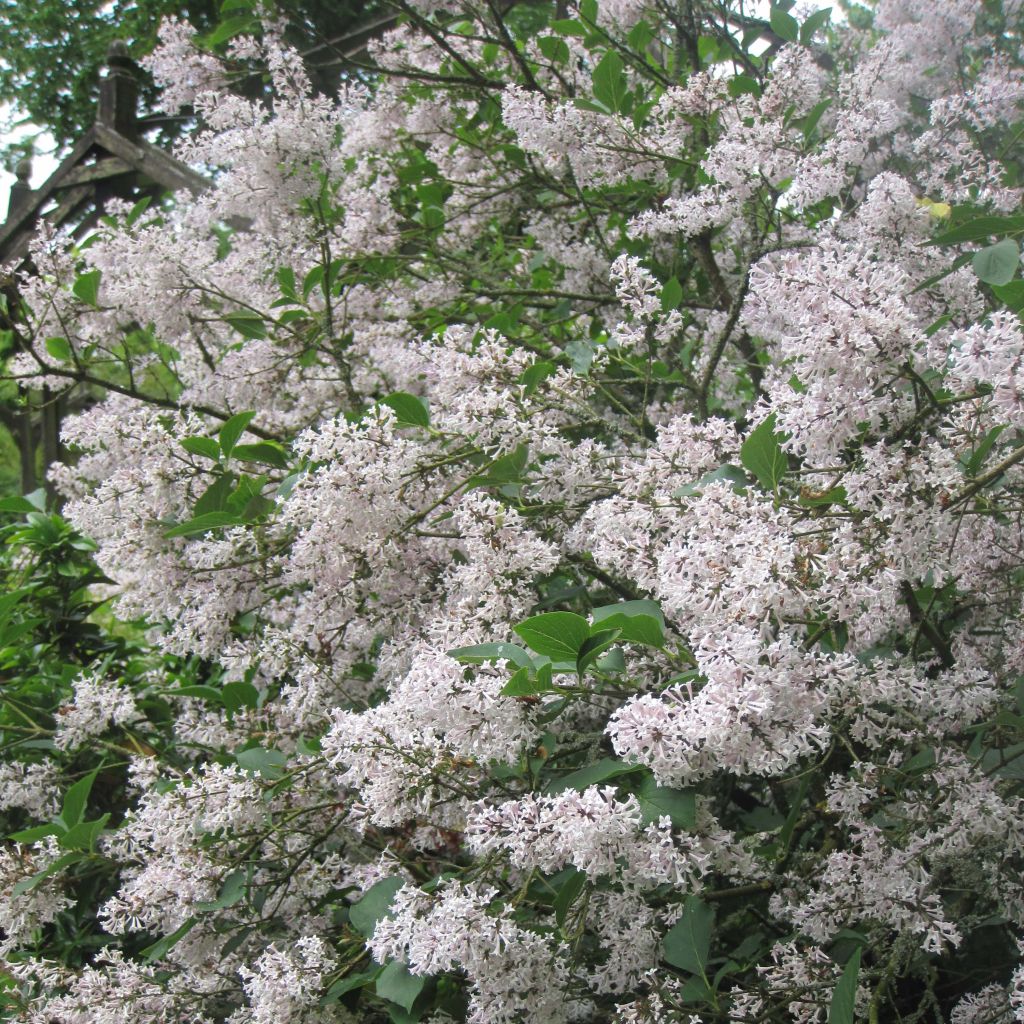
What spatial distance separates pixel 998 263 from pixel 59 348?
2569mm

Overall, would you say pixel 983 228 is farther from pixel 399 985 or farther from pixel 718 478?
pixel 399 985

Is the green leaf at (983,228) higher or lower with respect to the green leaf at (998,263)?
higher

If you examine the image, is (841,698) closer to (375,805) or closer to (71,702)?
(375,805)

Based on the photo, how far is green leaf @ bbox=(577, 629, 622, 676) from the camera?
1.50 metres

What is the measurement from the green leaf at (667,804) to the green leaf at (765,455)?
550 mm

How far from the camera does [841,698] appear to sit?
1.64 metres

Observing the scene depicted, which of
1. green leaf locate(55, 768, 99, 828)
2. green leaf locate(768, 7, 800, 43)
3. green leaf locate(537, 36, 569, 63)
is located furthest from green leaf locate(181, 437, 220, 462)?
green leaf locate(768, 7, 800, 43)

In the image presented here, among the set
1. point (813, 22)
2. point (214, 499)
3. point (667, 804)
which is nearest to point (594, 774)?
point (667, 804)

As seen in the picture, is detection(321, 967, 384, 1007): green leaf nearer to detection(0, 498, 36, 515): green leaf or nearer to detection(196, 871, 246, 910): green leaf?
detection(196, 871, 246, 910): green leaf

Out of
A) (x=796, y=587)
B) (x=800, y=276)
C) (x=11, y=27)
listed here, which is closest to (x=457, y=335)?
(x=800, y=276)

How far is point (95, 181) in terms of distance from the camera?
6.38 metres

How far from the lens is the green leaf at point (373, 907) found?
175 centimetres

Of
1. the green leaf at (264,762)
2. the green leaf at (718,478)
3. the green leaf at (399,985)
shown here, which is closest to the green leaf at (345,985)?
the green leaf at (399,985)

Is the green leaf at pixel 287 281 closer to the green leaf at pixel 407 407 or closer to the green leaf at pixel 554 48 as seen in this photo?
the green leaf at pixel 407 407
